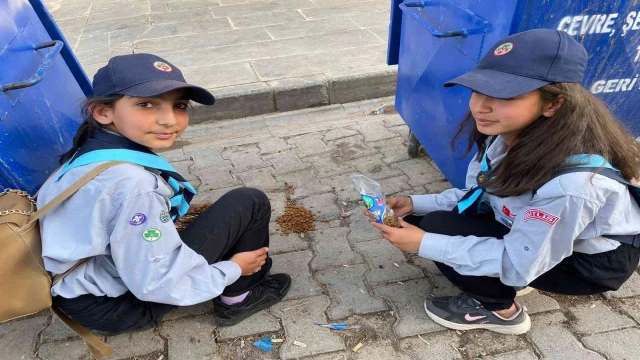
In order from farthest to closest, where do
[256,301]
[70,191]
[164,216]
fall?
[256,301] → [164,216] → [70,191]

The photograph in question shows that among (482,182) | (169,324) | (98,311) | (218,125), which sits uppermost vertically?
(482,182)

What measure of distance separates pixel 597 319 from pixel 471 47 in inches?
51.0

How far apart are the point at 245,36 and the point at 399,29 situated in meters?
2.82

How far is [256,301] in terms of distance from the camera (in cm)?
206

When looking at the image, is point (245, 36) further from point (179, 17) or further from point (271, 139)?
point (271, 139)

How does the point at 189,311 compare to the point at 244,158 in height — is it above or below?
above

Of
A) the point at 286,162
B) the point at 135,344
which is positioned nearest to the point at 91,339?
the point at 135,344

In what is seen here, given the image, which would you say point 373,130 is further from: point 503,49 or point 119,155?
point 119,155

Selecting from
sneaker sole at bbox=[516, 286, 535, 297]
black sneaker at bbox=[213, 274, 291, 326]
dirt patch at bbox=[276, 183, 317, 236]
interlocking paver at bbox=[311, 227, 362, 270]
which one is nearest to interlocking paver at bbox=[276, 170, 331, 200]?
dirt patch at bbox=[276, 183, 317, 236]

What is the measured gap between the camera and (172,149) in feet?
11.7

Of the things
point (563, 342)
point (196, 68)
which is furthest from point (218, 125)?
point (563, 342)

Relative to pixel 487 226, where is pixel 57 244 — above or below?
above

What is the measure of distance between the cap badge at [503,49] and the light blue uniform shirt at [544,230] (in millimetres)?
396

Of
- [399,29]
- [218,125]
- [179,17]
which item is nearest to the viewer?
[399,29]
